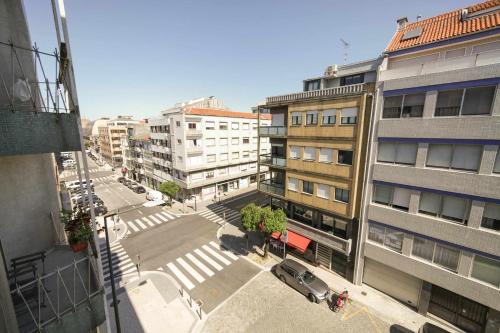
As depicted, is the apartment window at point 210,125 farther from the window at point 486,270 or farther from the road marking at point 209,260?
the window at point 486,270

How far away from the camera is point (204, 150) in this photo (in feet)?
120

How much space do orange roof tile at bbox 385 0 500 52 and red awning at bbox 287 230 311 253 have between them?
55.2 ft

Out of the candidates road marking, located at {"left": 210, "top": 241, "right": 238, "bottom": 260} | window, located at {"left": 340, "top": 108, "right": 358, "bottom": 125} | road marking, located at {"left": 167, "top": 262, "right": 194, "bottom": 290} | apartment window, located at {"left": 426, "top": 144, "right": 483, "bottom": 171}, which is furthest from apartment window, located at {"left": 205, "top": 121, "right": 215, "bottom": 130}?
apartment window, located at {"left": 426, "top": 144, "right": 483, "bottom": 171}

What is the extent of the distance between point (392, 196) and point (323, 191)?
485 centimetres

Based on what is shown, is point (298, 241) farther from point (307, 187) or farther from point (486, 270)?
point (486, 270)

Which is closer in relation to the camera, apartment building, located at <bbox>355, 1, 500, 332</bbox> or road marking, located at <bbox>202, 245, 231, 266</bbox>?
apartment building, located at <bbox>355, 1, 500, 332</bbox>

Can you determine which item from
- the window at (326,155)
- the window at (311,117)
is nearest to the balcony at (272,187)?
the window at (326,155)

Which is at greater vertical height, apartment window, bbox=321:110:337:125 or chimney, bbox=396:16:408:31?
chimney, bbox=396:16:408:31

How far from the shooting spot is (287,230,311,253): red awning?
19203 mm

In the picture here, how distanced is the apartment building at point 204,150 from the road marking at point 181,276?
655 inches

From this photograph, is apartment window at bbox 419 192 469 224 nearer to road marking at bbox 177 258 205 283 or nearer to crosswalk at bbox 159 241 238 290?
crosswalk at bbox 159 241 238 290

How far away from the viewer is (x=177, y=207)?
35094 mm

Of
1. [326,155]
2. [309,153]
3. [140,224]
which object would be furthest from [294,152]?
[140,224]

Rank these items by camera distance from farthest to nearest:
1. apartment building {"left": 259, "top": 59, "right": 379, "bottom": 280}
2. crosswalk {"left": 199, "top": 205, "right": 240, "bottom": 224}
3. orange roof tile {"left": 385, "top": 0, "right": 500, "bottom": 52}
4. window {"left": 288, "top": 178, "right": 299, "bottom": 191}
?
crosswalk {"left": 199, "top": 205, "right": 240, "bottom": 224}, window {"left": 288, "top": 178, "right": 299, "bottom": 191}, apartment building {"left": 259, "top": 59, "right": 379, "bottom": 280}, orange roof tile {"left": 385, "top": 0, "right": 500, "bottom": 52}
